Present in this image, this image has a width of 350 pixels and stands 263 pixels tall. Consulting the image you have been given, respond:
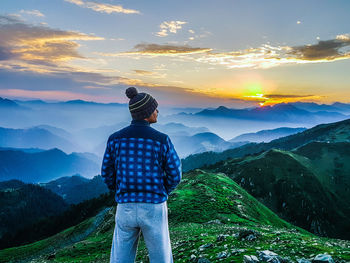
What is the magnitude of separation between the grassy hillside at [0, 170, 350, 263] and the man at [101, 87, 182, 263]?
550cm

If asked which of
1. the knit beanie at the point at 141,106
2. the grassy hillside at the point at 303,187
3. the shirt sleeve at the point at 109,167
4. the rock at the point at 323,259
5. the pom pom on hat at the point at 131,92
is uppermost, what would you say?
the pom pom on hat at the point at 131,92

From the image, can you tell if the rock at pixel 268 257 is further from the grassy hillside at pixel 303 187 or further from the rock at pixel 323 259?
the grassy hillside at pixel 303 187

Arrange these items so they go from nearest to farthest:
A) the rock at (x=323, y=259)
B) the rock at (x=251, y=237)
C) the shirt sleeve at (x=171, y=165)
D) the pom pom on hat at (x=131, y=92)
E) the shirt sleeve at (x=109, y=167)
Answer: the shirt sleeve at (x=171, y=165) → the shirt sleeve at (x=109, y=167) → the pom pom on hat at (x=131, y=92) → the rock at (x=323, y=259) → the rock at (x=251, y=237)

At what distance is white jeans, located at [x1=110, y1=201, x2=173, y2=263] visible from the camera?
213 inches

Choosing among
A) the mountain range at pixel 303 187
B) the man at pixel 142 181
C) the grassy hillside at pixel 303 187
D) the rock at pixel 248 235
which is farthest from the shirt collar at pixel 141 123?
the mountain range at pixel 303 187

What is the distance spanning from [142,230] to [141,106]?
2960 millimetres

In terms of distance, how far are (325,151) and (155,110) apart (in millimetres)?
206556

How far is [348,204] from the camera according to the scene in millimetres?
126938

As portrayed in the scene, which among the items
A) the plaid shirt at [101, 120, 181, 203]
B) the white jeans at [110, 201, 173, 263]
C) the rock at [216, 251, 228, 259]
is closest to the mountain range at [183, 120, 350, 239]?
the rock at [216, 251, 228, 259]

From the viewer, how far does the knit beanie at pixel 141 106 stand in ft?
19.2

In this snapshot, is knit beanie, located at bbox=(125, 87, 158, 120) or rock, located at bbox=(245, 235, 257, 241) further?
rock, located at bbox=(245, 235, 257, 241)

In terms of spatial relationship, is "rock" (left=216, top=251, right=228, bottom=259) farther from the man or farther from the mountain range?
the mountain range

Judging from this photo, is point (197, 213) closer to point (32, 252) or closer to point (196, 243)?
point (196, 243)

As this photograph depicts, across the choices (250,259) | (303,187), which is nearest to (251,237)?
(250,259)
